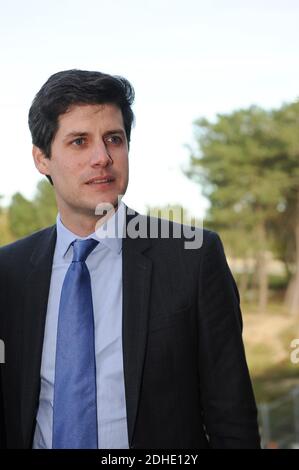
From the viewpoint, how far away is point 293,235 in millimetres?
38281

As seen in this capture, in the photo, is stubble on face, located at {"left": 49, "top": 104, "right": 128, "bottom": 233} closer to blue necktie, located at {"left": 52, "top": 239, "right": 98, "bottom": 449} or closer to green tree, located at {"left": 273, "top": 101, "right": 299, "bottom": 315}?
blue necktie, located at {"left": 52, "top": 239, "right": 98, "bottom": 449}

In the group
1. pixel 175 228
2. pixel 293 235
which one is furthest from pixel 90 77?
pixel 293 235

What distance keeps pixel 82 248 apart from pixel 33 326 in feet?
1.04

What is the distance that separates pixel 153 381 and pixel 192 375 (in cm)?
13

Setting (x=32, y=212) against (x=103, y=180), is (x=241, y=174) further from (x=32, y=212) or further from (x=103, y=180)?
(x=103, y=180)

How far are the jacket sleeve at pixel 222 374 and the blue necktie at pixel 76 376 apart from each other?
1.22 feet

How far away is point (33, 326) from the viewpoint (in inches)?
93.9

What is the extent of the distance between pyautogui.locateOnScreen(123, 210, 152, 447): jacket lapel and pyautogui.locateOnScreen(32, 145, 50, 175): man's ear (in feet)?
1.35

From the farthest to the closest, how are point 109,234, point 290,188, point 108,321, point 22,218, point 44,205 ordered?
point 290,188 < point 44,205 < point 22,218 < point 109,234 < point 108,321

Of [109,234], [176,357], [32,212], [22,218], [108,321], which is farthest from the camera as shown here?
[32,212]

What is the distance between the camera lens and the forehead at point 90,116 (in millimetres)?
2357

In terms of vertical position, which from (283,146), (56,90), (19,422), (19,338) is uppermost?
(283,146)

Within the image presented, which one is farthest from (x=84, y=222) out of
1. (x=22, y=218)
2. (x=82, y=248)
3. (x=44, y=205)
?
(x=44, y=205)

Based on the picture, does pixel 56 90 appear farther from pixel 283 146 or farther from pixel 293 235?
pixel 293 235
